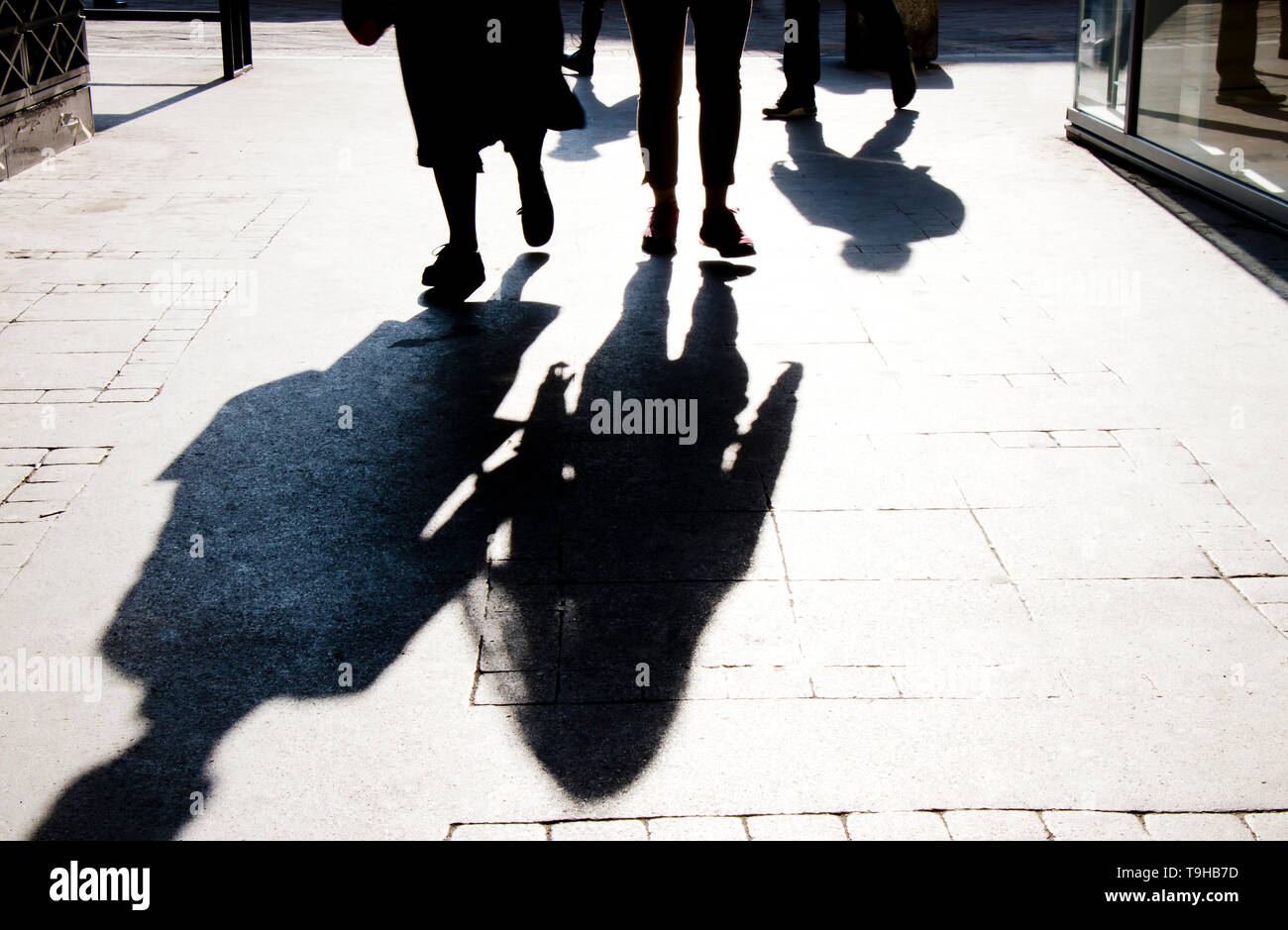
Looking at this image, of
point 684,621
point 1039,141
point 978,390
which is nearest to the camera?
point 684,621

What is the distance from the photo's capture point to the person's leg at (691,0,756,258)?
5531 mm

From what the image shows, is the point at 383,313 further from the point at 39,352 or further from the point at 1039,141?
the point at 1039,141

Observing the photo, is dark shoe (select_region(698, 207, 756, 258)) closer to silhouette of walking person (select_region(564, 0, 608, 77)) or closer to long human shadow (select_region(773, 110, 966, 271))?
long human shadow (select_region(773, 110, 966, 271))

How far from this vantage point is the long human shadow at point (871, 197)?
6.08 meters

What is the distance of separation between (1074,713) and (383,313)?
333 cm

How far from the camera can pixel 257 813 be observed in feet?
8.07

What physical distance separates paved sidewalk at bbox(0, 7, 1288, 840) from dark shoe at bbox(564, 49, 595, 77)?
454 centimetres

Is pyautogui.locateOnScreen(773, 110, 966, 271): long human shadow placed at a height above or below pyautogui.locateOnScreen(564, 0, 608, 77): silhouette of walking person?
below

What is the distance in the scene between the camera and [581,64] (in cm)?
1086

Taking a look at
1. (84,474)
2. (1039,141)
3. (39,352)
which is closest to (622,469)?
(84,474)
